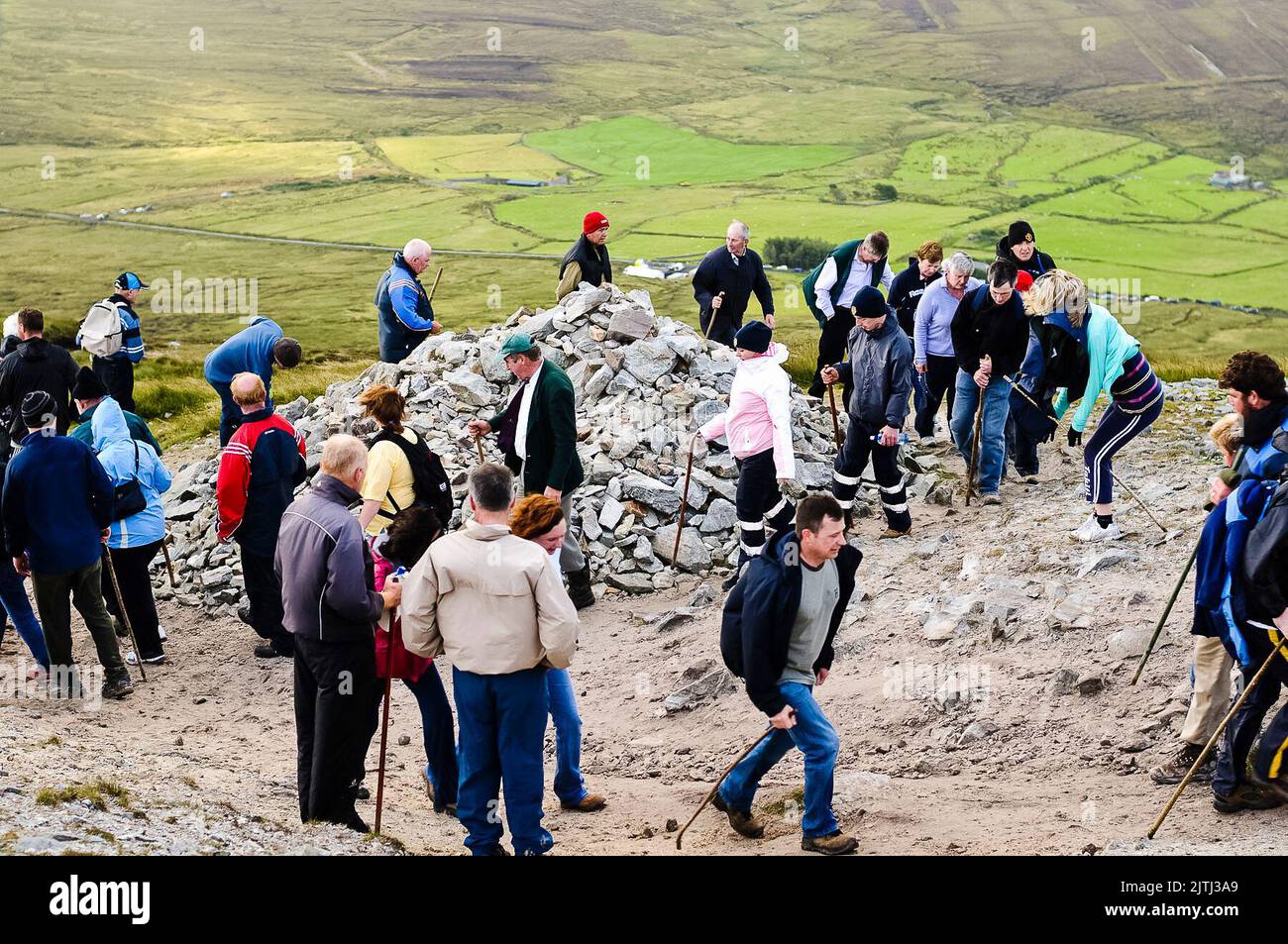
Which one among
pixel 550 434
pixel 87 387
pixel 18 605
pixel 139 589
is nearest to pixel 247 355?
pixel 87 387

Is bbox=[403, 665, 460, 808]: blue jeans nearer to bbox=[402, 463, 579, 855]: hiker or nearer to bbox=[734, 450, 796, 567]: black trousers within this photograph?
bbox=[402, 463, 579, 855]: hiker

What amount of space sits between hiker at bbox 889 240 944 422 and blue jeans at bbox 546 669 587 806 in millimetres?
6680

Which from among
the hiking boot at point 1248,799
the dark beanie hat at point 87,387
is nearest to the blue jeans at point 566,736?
the hiking boot at point 1248,799

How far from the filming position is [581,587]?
465 inches

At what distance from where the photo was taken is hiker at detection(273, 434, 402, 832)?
6.76 m

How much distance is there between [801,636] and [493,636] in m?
1.68

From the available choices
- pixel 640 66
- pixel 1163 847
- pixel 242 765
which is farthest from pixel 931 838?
pixel 640 66

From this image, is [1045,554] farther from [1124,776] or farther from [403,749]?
Result: [403,749]

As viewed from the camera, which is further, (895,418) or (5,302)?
(5,302)

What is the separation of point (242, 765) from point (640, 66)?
15572 centimetres

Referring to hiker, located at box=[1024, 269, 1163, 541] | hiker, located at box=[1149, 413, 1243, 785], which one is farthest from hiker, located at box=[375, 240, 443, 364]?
hiker, located at box=[1149, 413, 1243, 785]

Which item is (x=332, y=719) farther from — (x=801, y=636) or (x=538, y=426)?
(x=538, y=426)

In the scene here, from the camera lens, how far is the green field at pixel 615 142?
257 feet

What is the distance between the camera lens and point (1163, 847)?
648 centimetres
